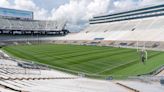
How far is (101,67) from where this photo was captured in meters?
40.4

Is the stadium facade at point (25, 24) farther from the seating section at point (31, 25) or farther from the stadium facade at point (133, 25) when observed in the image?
the stadium facade at point (133, 25)

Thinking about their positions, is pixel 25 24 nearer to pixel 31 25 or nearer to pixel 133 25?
pixel 31 25

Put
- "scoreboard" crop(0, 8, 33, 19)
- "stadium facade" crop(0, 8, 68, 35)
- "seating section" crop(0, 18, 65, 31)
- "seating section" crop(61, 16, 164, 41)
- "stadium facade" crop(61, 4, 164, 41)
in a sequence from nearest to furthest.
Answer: "seating section" crop(61, 16, 164, 41), "stadium facade" crop(61, 4, 164, 41), "seating section" crop(0, 18, 65, 31), "stadium facade" crop(0, 8, 68, 35), "scoreboard" crop(0, 8, 33, 19)

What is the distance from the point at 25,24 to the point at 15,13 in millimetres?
9050

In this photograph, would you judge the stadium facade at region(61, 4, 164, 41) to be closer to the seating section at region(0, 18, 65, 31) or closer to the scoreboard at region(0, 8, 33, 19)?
the seating section at region(0, 18, 65, 31)

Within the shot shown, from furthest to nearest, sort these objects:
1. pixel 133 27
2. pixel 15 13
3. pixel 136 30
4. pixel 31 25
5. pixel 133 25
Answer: pixel 31 25
pixel 15 13
pixel 133 25
pixel 133 27
pixel 136 30

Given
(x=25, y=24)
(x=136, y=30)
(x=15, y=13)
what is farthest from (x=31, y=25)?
(x=136, y=30)

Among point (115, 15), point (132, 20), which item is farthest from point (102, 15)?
point (132, 20)

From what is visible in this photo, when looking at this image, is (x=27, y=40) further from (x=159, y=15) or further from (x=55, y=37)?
(x=159, y=15)

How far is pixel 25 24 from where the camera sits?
140m

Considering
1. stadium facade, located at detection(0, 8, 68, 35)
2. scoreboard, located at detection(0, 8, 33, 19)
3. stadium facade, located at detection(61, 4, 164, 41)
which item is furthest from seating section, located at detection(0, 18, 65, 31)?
stadium facade, located at detection(61, 4, 164, 41)

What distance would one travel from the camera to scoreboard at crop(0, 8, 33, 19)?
138m

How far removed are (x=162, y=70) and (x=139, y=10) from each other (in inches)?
3906

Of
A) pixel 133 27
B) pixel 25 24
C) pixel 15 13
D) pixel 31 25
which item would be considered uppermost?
pixel 15 13
